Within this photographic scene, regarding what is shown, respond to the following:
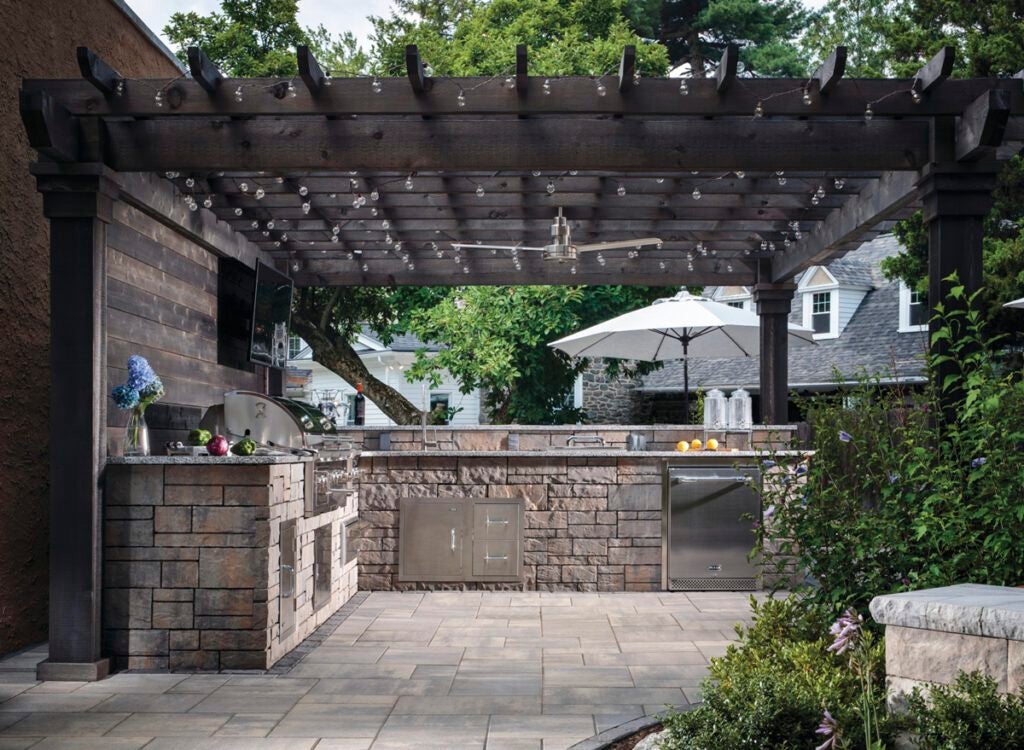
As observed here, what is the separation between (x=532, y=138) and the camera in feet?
16.8

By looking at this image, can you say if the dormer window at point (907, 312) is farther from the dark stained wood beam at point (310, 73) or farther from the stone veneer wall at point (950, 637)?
the stone veneer wall at point (950, 637)

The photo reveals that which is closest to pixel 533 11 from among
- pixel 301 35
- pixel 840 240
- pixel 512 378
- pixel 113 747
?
pixel 301 35

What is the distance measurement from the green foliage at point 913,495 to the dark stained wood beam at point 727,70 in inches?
54.8

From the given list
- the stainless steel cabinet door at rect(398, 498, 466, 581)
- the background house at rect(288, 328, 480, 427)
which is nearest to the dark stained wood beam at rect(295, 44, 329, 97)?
the stainless steel cabinet door at rect(398, 498, 466, 581)

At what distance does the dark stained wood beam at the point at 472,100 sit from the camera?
16.2 ft

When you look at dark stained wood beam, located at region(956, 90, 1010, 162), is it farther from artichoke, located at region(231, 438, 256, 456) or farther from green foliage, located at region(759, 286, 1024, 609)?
artichoke, located at region(231, 438, 256, 456)

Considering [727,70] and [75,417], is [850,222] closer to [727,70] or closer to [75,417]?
[727,70]

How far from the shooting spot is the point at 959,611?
301cm

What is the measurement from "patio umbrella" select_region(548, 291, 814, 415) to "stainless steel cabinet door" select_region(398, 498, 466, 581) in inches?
98.8

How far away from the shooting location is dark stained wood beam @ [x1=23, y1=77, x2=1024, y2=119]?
494cm

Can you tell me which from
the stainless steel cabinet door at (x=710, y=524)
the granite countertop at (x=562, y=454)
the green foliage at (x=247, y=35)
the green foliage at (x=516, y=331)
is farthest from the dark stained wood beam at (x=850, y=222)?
the green foliage at (x=247, y=35)

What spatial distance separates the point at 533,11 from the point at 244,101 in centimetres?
1386

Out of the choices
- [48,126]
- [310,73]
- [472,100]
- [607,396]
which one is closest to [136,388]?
[48,126]

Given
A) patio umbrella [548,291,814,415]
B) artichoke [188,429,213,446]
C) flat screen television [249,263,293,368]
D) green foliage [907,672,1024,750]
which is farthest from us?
patio umbrella [548,291,814,415]
